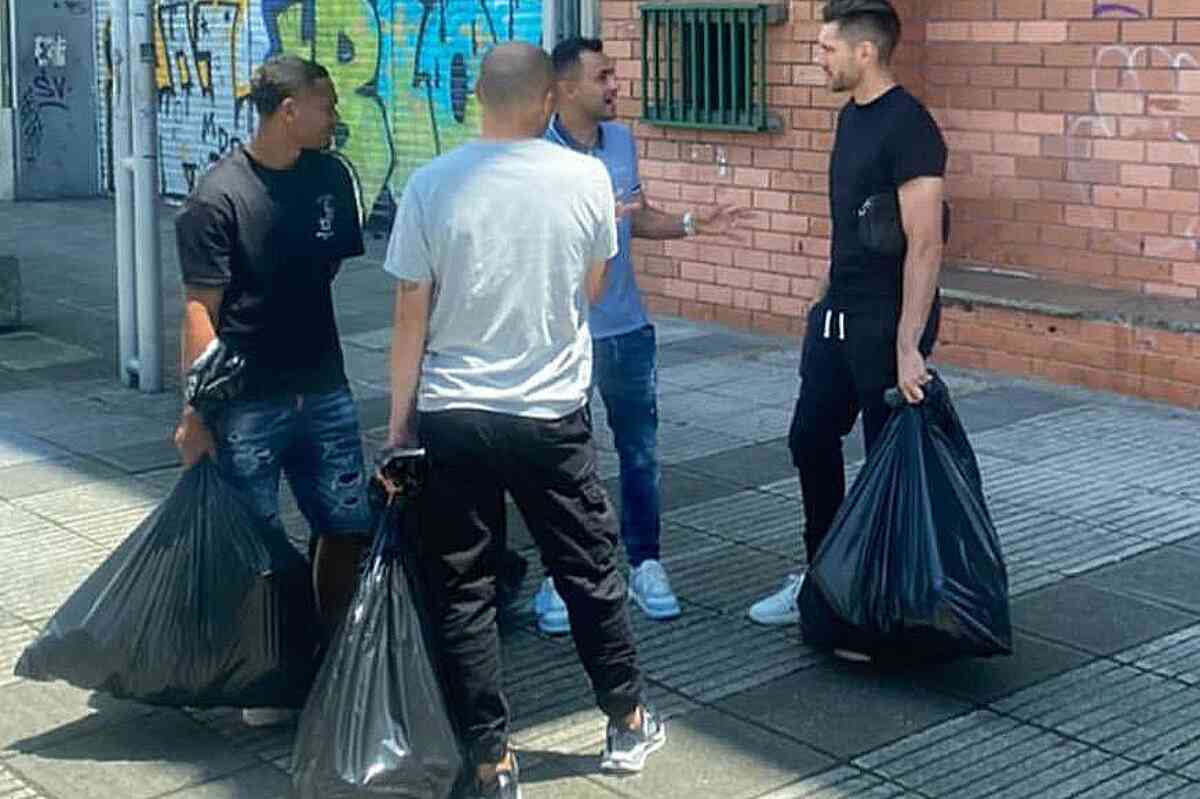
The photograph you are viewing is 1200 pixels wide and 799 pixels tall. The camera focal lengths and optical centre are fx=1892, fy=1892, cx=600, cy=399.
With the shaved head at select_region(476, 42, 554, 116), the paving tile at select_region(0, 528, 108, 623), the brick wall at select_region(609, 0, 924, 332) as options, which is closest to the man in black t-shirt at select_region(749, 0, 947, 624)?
the shaved head at select_region(476, 42, 554, 116)

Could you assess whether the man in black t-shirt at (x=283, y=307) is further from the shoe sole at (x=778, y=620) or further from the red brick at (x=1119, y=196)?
the red brick at (x=1119, y=196)

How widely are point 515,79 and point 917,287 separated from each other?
53.6 inches

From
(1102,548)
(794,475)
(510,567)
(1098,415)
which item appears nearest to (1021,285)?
(1098,415)

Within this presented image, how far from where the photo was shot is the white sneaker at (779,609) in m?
5.70

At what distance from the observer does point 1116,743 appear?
15.6 ft

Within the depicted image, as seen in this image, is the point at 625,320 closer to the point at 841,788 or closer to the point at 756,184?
the point at 841,788

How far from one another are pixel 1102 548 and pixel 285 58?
3.25 m

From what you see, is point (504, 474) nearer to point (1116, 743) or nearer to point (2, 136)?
point (1116, 743)

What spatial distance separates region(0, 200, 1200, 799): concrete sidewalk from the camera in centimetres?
466

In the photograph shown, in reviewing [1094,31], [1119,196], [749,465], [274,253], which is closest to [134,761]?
[274,253]

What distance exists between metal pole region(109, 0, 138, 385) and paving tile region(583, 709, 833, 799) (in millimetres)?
5396

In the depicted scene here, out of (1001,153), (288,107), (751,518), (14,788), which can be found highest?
(288,107)

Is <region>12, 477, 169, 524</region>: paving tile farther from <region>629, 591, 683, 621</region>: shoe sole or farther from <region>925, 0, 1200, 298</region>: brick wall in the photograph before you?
<region>925, 0, 1200, 298</region>: brick wall

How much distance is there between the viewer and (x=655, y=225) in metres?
5.58
